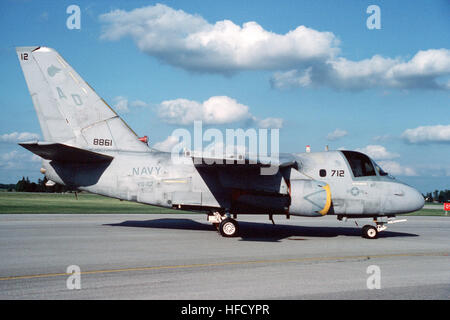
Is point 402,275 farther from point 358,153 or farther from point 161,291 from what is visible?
point 358,153

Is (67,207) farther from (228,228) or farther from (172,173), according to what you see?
(228,228)

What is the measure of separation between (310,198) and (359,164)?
3.28 m

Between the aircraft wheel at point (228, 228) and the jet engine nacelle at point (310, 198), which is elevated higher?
the jet engine nacelle at point (310, 198)

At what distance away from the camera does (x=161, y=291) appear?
755 centimetres

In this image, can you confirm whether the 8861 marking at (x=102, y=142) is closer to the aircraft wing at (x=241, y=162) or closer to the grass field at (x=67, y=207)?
the aircraft wing at (x=241, y=162)

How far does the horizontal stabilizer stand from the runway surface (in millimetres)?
3219

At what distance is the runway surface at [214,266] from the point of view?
7.59m

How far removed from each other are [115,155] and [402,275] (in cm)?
1282

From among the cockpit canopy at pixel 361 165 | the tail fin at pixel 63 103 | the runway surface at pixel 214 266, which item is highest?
the tail fin at pixel 63 103

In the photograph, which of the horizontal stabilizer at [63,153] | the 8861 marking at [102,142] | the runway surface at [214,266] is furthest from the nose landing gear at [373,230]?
the 8861 marking at [102,142]

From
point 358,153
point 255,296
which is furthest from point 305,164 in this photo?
point 255,296

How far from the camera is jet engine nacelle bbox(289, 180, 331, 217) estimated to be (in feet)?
52.2

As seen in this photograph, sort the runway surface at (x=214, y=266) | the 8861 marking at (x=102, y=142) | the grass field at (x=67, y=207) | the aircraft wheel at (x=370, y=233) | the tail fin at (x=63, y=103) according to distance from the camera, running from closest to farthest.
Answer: the runway surface at (x=214, y=266), the aircraft wheel at (x=370, y=233), the tail fin at (x=63, y=103), the 8861 marking at (x=102, y=142), the grass field at (x=67, y=207)

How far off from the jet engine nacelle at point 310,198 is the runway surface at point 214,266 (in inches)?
49.4
